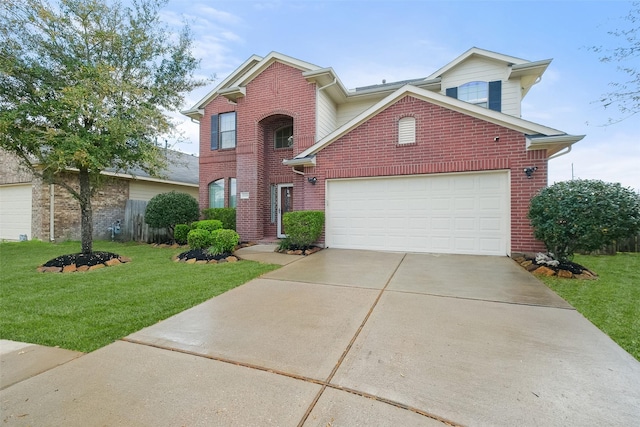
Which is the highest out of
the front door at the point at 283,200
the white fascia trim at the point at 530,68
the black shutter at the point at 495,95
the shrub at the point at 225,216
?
the white fascia trim at the point at 530,68

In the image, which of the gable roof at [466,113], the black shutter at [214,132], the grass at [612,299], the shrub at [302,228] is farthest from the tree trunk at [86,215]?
the grass at [612,299]

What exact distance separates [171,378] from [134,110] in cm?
682

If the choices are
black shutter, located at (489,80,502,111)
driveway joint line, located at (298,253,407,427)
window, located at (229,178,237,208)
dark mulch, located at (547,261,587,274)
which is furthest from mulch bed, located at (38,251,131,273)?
black shutter, located at (489,80,502,111)

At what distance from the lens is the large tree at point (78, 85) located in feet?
20.2

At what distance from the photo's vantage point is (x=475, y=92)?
34.0ft

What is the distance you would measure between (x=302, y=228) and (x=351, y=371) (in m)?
6.14

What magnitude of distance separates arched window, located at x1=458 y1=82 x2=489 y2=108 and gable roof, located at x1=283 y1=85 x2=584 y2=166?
3.22 m

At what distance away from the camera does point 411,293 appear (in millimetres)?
4480

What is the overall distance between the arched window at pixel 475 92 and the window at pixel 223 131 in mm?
9249

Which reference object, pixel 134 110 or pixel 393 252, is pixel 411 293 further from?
pixel 134 110

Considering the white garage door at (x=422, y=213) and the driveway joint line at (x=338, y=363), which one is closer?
the driveway joint line at (x=338, y=363)

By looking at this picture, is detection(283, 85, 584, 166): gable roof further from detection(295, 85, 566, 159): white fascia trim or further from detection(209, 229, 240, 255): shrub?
detection(209, 229, 240, 255): shrub

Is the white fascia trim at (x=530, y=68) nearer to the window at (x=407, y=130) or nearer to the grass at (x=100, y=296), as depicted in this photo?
the window at (x=407, y=130)

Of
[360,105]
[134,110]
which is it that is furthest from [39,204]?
[360,105]
